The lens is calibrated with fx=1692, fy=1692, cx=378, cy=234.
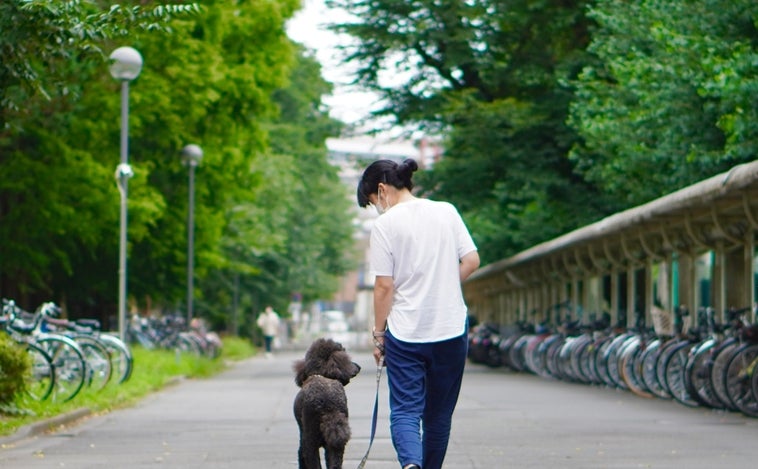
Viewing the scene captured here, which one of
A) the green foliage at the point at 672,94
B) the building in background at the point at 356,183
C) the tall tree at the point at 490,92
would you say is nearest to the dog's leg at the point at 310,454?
the building in background at the point at 356,183

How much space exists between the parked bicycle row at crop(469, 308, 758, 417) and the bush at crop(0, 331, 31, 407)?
6.93 metres

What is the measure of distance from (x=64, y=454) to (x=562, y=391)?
498 inches

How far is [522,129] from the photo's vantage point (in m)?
36.2

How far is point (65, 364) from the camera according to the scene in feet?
63.5

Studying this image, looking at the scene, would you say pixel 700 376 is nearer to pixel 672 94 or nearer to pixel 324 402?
pixel 672 94

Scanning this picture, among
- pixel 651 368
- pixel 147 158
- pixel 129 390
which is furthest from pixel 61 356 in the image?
pixel 147 158

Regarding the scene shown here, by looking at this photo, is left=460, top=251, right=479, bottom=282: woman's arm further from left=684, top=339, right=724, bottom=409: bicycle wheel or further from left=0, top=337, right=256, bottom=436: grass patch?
left=684, top=339, right=724, bottom=409: bicycle wheel

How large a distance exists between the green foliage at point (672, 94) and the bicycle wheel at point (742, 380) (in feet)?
13.0

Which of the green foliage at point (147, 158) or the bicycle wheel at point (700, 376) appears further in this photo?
the green foliage at point (147, 158)

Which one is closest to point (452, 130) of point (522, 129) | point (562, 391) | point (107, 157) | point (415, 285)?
point (522, 129)

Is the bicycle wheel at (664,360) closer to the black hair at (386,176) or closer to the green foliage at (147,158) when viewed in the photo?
the green foliage at (147,158)

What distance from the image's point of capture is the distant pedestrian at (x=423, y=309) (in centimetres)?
813

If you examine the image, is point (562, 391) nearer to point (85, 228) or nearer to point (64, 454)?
point (85, 228)

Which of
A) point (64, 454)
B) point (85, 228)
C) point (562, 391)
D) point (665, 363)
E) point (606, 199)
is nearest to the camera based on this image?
point (64, 454)
